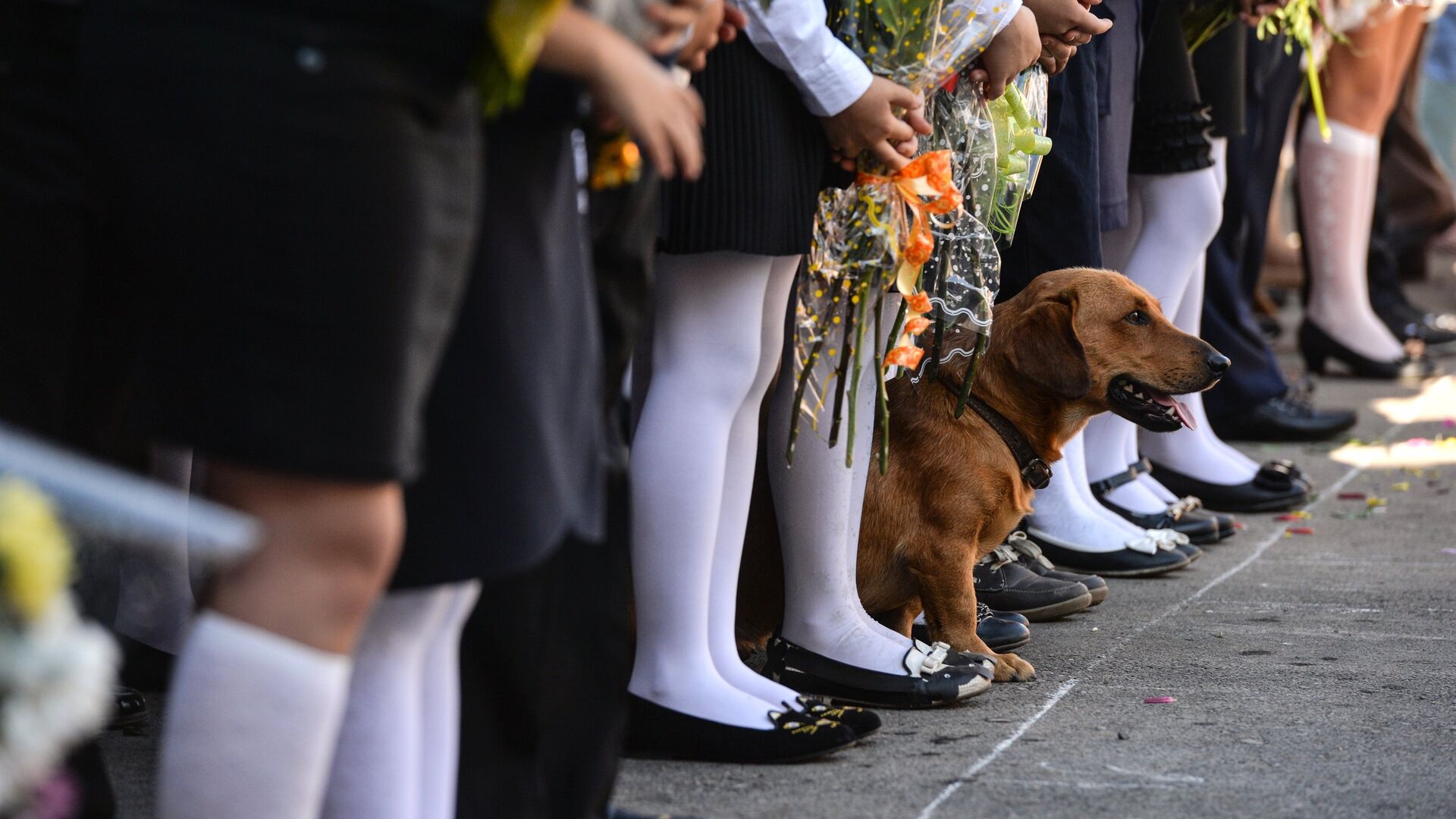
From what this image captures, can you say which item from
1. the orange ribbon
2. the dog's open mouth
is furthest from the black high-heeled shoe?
the orange ribbon

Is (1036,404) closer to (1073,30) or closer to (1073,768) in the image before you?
(1073,30)

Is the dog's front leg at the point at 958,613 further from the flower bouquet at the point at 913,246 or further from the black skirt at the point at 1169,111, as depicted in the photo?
the black skirt at the point at 1169,111

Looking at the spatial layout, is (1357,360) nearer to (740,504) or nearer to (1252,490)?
(1252,490)

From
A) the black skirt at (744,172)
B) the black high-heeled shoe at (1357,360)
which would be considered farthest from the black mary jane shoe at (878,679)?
the black high-heeled shoe at (1357,360)

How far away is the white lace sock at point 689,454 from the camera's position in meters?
2.47

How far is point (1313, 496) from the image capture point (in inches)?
200

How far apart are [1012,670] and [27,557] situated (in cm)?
236

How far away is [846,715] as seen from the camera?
2.65m

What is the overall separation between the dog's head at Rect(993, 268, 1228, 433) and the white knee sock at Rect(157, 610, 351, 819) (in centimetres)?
218

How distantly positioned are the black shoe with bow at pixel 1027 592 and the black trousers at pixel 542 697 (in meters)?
1.68

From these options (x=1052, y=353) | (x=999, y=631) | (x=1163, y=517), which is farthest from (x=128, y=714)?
(x=1163, y=517)

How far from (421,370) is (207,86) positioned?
0.30m

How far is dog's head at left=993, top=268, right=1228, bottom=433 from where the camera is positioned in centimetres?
341

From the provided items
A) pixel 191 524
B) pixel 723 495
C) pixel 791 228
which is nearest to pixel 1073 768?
pixel 723 495
